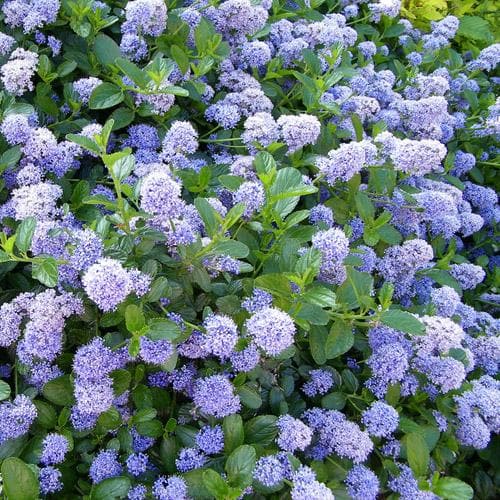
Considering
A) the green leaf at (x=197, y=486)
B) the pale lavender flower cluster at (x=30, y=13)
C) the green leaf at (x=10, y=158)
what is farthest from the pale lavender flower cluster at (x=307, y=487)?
the pale lavender flower cluster at (x=30, y=13)

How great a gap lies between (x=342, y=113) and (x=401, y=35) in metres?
1.63

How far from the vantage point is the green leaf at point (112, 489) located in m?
1.65

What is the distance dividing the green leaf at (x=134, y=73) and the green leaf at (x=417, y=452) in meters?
1.66

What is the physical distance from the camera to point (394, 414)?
205 cm

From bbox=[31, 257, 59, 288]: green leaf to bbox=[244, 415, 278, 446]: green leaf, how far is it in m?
0.76

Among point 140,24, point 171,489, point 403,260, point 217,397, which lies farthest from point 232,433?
point 140,24

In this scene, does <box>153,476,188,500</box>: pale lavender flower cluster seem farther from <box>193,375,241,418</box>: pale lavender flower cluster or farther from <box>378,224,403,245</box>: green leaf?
<box>378,224,403,245</box>: green leaf

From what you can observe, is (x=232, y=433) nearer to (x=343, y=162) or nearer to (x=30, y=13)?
(x=343, y=162)

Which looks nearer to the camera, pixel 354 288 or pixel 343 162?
pixel 354 288

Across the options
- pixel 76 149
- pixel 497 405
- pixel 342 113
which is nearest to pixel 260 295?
pixel 76 149

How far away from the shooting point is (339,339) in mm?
1983

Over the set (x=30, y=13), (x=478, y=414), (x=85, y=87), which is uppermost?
A: (x=30, y=13)

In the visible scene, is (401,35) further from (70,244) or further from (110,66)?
(70,244)

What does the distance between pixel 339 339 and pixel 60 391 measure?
2.99 feet
